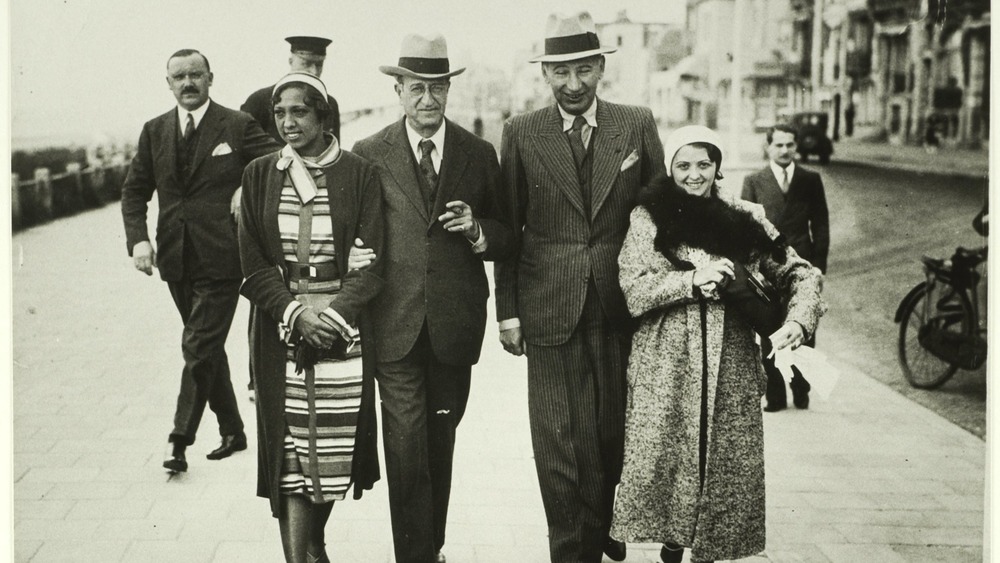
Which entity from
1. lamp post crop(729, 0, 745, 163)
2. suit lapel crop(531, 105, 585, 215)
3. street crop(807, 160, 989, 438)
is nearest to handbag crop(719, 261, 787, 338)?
suit lapel crop(531, 105, 585, 215)

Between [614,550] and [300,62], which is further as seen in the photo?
[300,62]

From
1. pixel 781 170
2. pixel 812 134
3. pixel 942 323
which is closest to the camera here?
pixel 781 170

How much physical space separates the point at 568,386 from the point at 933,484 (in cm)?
177

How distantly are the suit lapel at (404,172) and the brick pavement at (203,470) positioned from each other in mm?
1350

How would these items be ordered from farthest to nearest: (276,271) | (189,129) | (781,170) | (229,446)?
1. (781,170)
2. (229,446)
3. (189,129)
4. (276,271)

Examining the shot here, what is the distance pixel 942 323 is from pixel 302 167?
12.4ft

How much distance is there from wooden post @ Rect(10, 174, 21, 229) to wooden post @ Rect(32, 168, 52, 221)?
10 centimetres

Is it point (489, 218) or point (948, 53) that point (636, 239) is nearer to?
point (489, 218)

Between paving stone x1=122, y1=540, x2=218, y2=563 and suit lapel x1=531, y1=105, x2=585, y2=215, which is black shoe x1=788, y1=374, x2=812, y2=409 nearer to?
suit lapel x1=531, y1=105, x2=585, y2=215

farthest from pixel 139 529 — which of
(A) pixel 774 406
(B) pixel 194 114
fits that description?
(A) pixel 774 406

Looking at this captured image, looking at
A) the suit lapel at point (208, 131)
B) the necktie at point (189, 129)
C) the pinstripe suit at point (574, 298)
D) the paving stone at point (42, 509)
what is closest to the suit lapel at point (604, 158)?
the pinstripe suit at point (574, 298)

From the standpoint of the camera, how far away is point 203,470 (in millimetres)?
4836

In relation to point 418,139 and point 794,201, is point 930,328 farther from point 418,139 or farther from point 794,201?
point 418,139

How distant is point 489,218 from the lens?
399cm
